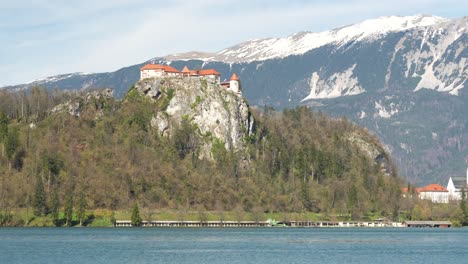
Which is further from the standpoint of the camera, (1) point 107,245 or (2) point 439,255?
(1) point 107,245

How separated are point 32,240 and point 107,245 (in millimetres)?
18358

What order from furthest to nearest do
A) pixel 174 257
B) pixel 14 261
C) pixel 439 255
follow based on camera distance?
pixel 439 255 → pixel 174 257 → pixel 14 261

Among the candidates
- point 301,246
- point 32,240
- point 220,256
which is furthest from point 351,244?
point 32,240

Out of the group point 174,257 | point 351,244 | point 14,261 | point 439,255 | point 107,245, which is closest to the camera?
point 14,261

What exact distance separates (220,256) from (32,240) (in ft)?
159

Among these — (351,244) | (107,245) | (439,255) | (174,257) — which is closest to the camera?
(174,257)

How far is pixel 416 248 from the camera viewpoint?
186 m

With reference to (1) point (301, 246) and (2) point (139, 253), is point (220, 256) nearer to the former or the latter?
(2) point (139, 253)

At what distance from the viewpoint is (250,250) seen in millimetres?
175250

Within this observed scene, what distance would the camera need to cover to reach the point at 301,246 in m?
187

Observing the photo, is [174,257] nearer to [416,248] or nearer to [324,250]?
[324,250]

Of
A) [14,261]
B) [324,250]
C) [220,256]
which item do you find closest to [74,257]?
[14,261]

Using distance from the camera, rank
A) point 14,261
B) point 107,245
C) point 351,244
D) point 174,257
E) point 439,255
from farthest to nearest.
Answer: point 351,244
point 107,245
point 439,255
point 174,257
point 14,261

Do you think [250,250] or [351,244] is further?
[351,244]
